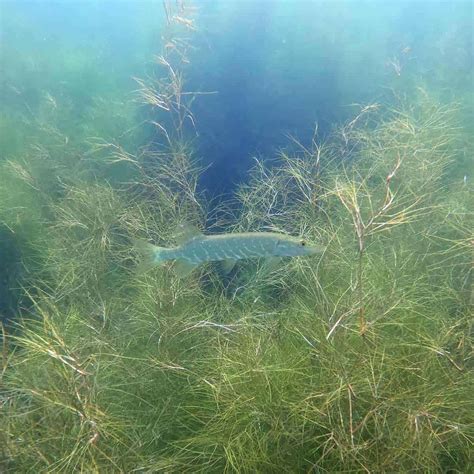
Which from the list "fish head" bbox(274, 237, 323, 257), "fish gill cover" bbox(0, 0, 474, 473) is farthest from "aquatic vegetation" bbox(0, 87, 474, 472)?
"fish head" bbox(274, 237, 323, 257)

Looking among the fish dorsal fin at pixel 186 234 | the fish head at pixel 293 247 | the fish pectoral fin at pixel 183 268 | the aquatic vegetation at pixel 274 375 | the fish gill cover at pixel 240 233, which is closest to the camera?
the aquatic vegetation at pixel 274 375

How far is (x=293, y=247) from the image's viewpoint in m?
3.53

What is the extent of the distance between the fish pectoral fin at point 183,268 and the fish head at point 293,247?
2.46ft

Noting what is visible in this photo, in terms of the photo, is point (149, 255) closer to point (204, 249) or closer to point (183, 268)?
point (183, 268)

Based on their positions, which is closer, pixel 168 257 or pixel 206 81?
pixel 168 257

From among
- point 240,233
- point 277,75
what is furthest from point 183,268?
point 277,75

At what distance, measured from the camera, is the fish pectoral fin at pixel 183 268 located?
11.9 ft

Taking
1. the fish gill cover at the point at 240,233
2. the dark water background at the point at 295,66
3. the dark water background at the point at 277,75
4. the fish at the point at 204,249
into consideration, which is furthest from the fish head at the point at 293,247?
the dark water background at the point at 295,66

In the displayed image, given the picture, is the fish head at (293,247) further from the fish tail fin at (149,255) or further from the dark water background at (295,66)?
the dark water background at (295,66)

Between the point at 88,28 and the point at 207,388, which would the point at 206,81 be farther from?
the point at 207,388

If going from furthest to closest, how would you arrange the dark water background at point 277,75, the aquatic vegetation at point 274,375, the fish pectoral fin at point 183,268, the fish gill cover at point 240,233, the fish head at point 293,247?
the dark water background at point 277,75, the fish pectoral fin at point 183,268, the fish head at point 293,247, the fish gill cover at point 240,233, the aquatic vegetation at point 274,375

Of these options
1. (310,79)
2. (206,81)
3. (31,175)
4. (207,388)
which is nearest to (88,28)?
(206,81)

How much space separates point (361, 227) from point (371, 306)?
1011 mm

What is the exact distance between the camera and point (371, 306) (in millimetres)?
2926
